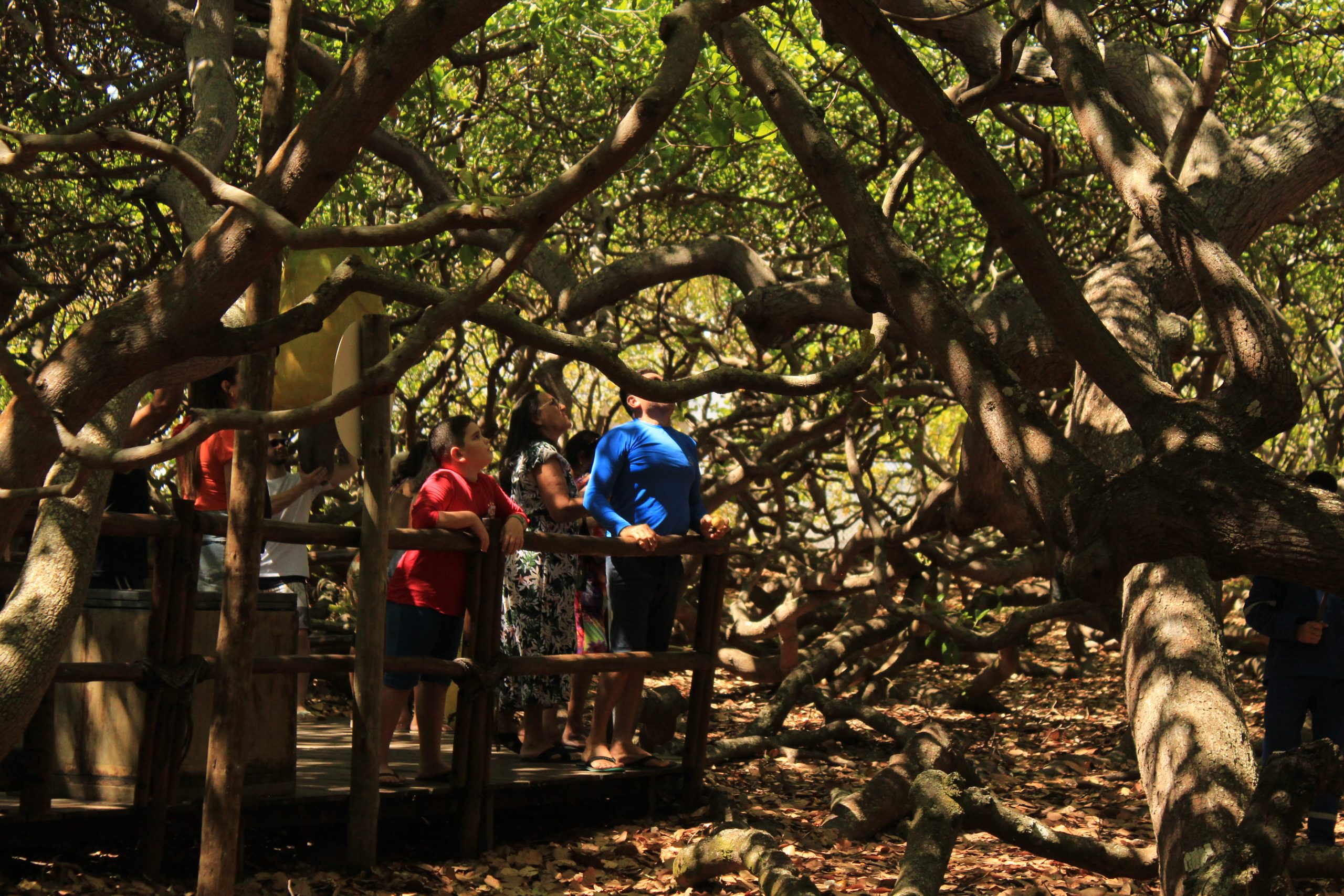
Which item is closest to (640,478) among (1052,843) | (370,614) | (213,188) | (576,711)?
(576,711)

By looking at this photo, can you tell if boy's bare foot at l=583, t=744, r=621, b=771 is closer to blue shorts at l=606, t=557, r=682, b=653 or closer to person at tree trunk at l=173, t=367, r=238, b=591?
blue shorts at l=606, t=557, r=682, b=653

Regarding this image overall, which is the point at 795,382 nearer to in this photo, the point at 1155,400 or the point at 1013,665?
the point at 1155,400

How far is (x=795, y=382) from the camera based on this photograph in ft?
11.7

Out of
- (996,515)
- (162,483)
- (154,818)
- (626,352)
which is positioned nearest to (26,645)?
(154,818)

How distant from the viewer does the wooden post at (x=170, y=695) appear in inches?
166

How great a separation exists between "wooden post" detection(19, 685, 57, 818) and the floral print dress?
2223 mm

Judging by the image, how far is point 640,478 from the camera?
584 cm

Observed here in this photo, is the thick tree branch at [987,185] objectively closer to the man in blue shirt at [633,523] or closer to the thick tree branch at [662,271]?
the man in blue shirt at [633,523]

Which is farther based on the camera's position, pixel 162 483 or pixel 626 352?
pixel 626 352

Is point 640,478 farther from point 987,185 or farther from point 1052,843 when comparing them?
point 987,185

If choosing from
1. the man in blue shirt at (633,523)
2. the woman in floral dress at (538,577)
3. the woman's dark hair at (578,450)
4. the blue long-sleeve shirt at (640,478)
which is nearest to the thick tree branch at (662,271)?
the woman's dark hair at (578,450)

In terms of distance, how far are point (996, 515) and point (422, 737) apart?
398 centimetres

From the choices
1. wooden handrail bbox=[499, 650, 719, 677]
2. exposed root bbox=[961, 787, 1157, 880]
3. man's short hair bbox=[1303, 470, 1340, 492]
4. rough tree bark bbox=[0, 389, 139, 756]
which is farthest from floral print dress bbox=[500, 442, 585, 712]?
man's short hair bbox=[1303, 470, 1340, 492]

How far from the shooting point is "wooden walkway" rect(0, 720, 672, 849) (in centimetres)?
417
